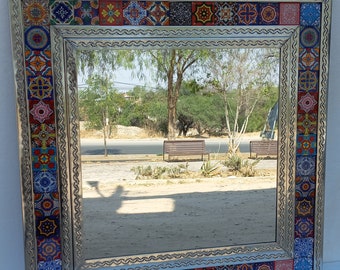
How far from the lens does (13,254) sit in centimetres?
166

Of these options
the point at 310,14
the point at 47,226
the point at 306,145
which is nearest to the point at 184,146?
the point at 306,145

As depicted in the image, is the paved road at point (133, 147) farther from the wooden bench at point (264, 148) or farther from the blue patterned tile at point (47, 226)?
the blue patterned tile at point (47, 226)

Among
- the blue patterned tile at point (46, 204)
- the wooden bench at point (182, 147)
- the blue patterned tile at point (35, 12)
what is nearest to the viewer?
the blue patterned tile at point (35, 12)

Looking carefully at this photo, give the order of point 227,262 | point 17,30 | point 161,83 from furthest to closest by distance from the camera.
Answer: point 227,262, point 161,83, point 17,30

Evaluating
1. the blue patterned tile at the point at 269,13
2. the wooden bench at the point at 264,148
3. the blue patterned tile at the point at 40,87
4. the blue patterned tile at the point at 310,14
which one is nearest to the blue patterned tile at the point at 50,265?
the blue patterned tile at the point at 40,87

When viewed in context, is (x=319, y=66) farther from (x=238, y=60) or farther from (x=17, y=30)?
(x=17, y=30)

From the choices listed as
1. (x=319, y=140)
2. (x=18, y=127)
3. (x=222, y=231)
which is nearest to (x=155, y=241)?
(x=222, y=231)

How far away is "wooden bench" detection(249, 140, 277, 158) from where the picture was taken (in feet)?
5.60

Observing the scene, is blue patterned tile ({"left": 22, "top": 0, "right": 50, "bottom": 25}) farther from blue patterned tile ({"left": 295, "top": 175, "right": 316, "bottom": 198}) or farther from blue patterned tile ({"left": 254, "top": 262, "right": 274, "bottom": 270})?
blue patterned tile ({"left": 254, "top": 262, "right": 274, "bottom": 270})

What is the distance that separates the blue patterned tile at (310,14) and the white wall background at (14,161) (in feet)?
0.62

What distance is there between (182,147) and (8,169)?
31.2 inches

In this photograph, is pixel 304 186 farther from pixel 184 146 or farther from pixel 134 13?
pixel 134 13

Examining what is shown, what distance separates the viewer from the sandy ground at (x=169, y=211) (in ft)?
5.46

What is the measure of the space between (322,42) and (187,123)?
2.42ft
